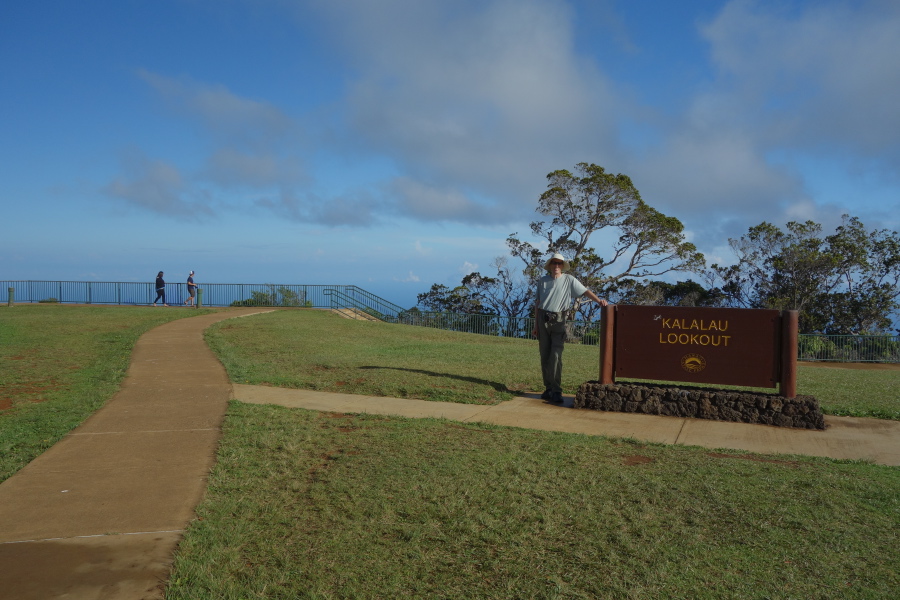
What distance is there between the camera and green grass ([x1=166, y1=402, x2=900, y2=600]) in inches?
138

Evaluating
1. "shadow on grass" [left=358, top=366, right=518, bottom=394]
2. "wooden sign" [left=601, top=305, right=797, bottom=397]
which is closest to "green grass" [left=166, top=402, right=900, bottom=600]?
"wooden sign" [left=601, top=305, right=797, bottom=397]

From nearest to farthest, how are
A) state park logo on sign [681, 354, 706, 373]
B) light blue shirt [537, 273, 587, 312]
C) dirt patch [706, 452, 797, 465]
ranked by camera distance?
1. dirt patch [706, 452, 797, 465]
2. state park logo on sign [681, 354, 706, 373]
3. light blue shirt [537, 273, 587, 312]

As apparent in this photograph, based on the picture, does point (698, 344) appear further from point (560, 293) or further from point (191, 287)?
point (191, 287)

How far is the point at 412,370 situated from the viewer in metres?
10.9

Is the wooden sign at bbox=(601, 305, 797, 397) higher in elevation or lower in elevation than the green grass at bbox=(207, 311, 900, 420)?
higher

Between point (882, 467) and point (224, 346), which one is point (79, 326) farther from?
point (882, 467)

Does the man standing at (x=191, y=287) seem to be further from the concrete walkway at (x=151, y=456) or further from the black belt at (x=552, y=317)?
the black belt at (x=552, y=317)

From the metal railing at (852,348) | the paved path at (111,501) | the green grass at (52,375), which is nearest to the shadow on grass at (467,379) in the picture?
the paved path at (111,501)

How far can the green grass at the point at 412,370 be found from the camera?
9.11 m

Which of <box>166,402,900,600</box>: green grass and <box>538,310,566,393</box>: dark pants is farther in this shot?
<box>538,310,566,393</box>: dark pants

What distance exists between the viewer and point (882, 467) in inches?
227

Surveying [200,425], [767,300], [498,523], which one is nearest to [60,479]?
[200,425]

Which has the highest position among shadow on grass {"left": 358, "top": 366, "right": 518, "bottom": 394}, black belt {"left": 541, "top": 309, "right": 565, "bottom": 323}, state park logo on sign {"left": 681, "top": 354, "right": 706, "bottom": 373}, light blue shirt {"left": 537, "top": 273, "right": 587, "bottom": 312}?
light blue shirt {"left": 537, "top": 273, "right": 587, "bottom": 312}

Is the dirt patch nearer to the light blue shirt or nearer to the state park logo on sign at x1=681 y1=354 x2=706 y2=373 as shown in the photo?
the state park logo on sign at x1=681 y1=354 x2=706 y2=373
